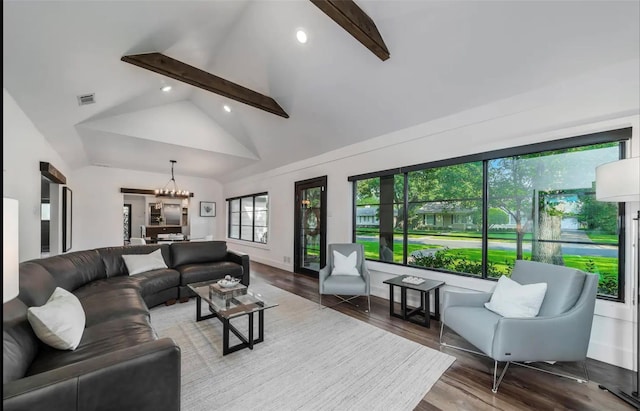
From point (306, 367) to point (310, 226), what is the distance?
3546mm

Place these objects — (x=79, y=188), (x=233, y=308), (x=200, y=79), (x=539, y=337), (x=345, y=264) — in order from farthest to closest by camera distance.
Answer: (x=79, y=188)
(x=345, y=264)
(x=200, y=79)
(x=233, y=308)
(x=539, y=337)

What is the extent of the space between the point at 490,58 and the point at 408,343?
2996mm

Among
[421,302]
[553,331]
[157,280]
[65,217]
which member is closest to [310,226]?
[421,302]

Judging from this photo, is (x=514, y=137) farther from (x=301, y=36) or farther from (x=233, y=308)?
(x=233, y=308)

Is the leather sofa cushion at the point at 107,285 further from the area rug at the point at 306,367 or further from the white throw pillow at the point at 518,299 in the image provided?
the white throw pillow at the point at 518,299

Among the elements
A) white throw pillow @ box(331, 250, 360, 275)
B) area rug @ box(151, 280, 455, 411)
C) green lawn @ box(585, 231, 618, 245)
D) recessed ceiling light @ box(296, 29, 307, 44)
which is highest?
recessed ceiling light @ box(296, 29, 307, 44)

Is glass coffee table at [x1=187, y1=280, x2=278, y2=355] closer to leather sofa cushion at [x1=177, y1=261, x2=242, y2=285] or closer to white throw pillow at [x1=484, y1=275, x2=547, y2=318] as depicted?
leather sofa cushion at [x1=177, y1=261, x2=242, y2=285]

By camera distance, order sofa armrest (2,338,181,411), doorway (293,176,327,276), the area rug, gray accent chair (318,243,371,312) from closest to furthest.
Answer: sofa armrest (2,338,181,411) → the area rug → gray accent chair (318,243,371,312) → doorway (293,176,327,276)

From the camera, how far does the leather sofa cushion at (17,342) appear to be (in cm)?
136

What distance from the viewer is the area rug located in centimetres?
192

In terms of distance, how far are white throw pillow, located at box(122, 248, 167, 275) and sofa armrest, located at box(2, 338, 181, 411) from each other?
2810 mm

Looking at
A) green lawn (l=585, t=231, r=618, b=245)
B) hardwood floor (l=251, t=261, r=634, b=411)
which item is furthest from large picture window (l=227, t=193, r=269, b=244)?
green lawn (l=585, t=231, r=618, b=245)

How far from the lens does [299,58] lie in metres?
3.51

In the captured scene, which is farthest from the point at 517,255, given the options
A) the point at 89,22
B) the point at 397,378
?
the point at 89,22
